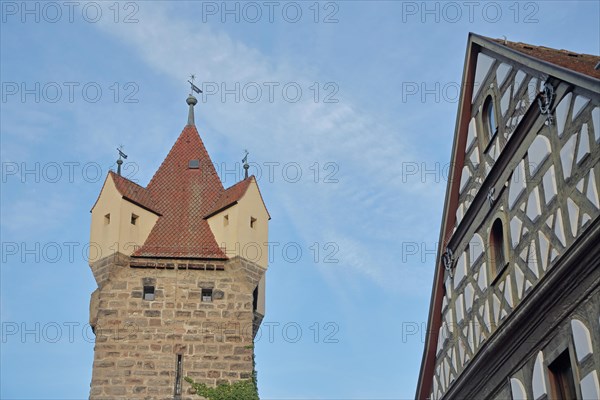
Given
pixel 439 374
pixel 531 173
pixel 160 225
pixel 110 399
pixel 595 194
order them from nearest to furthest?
pixel 595 194 → pixel 531 173 → pixel 439 374 → pixel 110 399 → pixel 160 225

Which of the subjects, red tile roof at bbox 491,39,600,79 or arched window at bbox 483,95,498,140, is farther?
arched window at bbox 483,95,498,140

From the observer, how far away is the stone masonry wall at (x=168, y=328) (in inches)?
760

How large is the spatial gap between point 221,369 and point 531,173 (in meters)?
10.8

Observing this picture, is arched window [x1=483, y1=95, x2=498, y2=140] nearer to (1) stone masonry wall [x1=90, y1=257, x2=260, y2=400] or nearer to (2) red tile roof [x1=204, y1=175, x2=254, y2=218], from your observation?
(1) stone masonry wall [x1=90, y1=257, x2=260, y2=400]

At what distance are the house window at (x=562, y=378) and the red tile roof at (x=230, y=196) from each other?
12.7 m

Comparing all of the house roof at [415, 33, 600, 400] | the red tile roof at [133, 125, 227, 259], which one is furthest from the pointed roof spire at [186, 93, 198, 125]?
the house roof at [415, 33, 600, 400]

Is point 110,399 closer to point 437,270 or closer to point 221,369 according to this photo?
point 221,369

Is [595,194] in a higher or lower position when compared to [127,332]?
lower

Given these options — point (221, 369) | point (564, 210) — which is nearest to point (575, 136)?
point (564, 210)

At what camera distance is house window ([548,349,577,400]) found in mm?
9148

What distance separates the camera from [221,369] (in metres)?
19.6

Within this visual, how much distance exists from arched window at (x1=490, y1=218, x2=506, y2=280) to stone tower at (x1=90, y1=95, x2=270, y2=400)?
944cm

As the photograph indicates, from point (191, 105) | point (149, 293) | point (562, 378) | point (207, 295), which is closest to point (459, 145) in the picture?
point (562, 378)

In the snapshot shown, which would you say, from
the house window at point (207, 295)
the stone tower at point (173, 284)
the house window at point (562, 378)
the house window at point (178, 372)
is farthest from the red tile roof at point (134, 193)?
the house window at point (562, 378)
